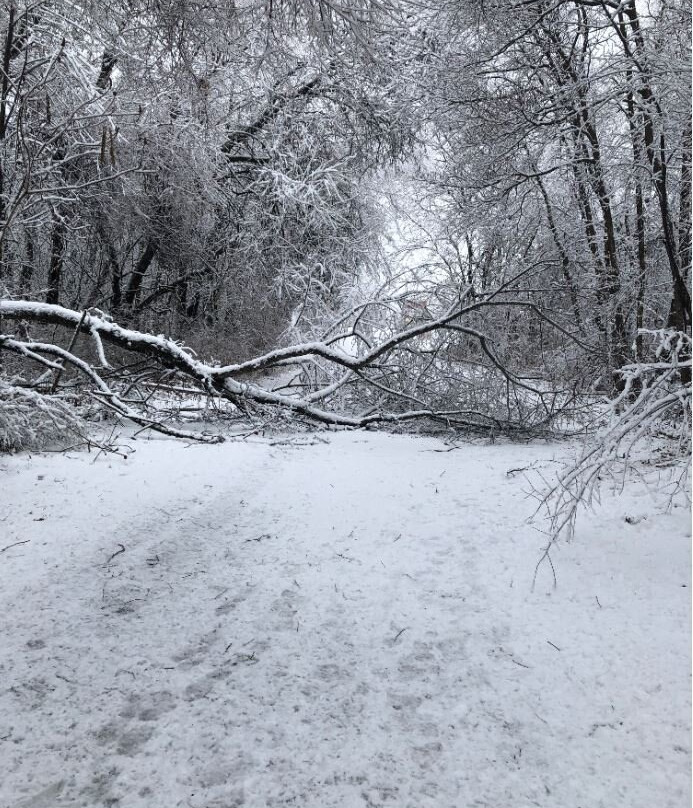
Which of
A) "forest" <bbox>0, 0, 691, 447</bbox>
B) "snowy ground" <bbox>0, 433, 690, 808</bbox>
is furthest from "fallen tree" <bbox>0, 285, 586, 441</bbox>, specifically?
"snowy ground" <bbox>0, 433, 690, 808</bbox>

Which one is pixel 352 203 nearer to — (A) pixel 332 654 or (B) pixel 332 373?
(B) pixel 332 373

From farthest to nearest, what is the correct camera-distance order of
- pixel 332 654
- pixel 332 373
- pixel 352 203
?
pixel 352 203, pixel 332 373, pixel 332 654

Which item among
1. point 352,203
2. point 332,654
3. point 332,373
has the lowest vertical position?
point 332,654

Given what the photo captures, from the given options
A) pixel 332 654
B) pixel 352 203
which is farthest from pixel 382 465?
pixel 352 203

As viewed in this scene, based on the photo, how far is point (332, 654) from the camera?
6.47 ft

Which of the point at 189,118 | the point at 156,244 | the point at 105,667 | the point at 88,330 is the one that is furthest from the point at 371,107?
the point at 105,667

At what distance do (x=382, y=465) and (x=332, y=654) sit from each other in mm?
2887

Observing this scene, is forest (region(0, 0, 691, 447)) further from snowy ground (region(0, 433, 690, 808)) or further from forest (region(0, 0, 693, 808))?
snowy ground (region(0, 433, 690, 808))

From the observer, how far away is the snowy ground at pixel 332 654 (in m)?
1.40

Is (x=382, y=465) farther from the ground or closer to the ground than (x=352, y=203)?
closer to the ground

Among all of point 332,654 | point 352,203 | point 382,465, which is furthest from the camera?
A: point 352,203

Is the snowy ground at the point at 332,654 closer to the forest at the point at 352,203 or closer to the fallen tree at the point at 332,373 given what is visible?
the forest at the point at 352,203

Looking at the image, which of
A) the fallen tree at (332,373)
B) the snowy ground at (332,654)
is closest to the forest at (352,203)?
A: the fallen tree at (332,373)

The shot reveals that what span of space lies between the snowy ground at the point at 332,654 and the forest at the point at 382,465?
0.01m
